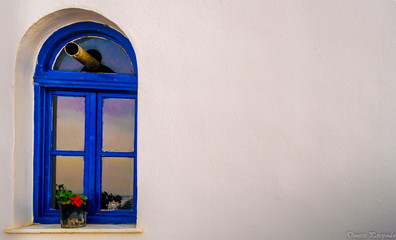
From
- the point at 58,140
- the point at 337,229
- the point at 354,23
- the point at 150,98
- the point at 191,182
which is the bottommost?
the point at 337,229

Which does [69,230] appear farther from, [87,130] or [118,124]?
[118,124]

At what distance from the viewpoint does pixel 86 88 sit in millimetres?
3111

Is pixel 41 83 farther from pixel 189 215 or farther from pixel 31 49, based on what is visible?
pixel 189 215

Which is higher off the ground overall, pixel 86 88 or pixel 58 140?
pixel 86 88

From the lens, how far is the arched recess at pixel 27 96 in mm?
2904

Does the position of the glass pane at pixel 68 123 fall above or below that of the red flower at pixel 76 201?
above

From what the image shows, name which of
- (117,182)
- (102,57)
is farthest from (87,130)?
(102,57)

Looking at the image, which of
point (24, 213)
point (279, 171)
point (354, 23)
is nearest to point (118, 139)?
point (24, 213)

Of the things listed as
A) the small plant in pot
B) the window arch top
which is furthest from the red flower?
the window arch top

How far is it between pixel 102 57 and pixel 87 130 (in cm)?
74

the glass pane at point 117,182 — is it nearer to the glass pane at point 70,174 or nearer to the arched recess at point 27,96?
the glass pane at point 70,174

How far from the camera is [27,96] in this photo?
3012 millimetres

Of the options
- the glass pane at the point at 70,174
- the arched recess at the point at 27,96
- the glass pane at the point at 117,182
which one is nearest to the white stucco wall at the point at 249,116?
the arched recess at the point at 27,96

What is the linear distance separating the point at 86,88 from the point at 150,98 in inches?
27.7
